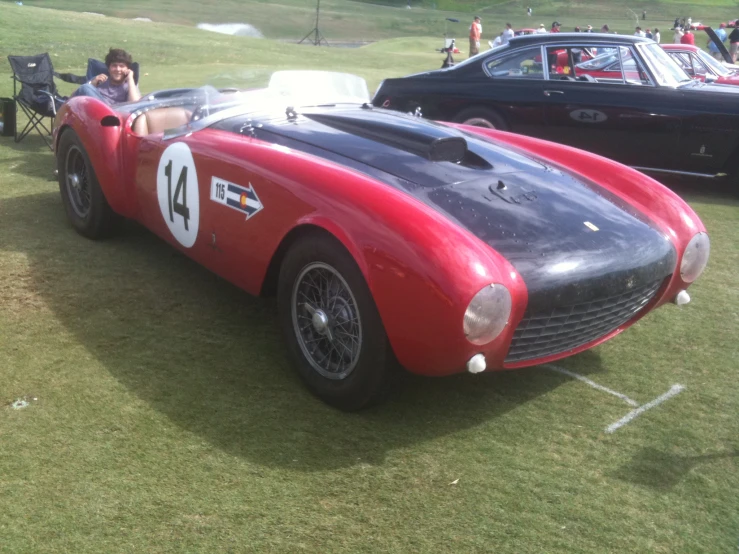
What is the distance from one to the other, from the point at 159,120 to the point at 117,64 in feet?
9.56

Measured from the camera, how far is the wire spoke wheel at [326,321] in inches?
114

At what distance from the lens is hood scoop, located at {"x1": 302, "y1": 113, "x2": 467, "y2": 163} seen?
3.47m

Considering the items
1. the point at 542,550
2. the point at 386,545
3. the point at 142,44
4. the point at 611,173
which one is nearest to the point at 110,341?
the point at 386,545

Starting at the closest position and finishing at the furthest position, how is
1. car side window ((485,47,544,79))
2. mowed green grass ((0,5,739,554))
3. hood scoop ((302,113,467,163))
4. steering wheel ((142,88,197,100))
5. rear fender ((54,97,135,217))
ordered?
mowed green grass ((0,5,739,554)), hood scoop ((302,113,467,163)), rear fender ((54,97,135,217)), steering wheel ((142,88,197,100)), car side window ((485,47,544,79))

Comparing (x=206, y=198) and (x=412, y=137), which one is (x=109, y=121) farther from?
(x=412, y=137)

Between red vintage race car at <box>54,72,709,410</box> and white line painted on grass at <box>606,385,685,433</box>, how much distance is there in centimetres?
34

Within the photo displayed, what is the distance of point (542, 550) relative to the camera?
227 centimetres

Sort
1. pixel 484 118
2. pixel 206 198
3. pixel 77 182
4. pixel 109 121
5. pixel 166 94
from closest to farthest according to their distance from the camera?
pixel 206 198, pixel 109 121, pixel 77 182, pixel 166 94, pixel 484 118

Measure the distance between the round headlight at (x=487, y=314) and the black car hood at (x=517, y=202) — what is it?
0.15m

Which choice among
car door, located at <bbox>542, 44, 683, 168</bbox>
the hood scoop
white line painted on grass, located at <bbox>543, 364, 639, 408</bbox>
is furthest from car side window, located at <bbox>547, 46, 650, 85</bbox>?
white line painted on grass, located at <bbox>543, 364, 639, 408</bbox>

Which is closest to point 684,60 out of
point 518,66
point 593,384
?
point 518,66

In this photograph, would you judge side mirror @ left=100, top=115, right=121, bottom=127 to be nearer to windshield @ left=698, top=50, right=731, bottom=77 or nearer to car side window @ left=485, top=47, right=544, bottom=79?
car side window @ left=485, top=47, right=544, bottom=79

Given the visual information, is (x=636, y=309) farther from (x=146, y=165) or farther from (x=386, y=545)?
(x=146, y=165)

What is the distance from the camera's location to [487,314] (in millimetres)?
2529
